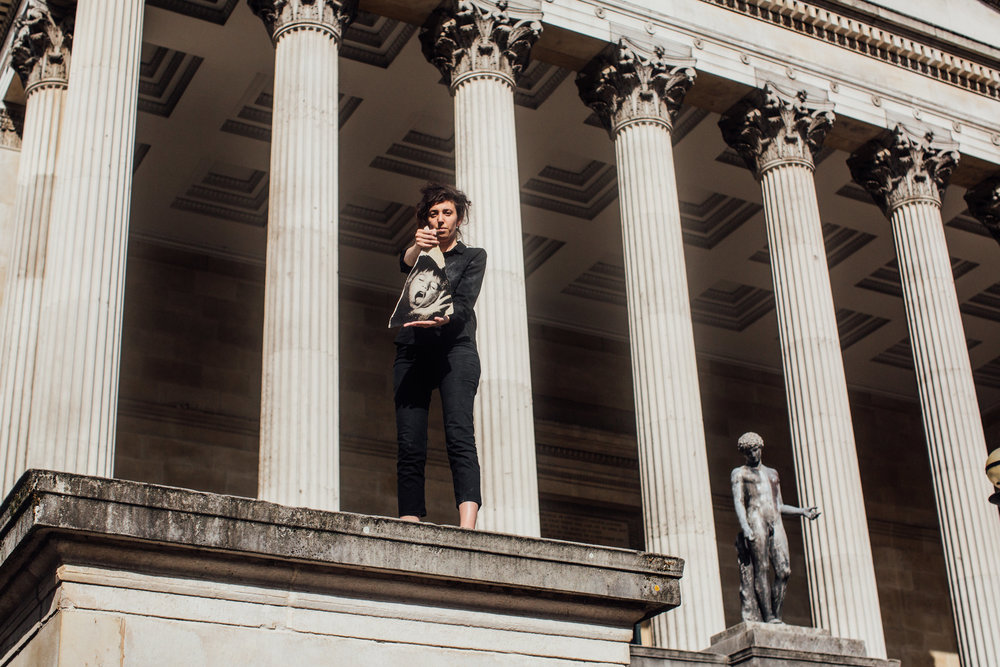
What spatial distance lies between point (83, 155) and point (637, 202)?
8.31 metres

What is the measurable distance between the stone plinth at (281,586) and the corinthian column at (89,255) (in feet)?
29.8

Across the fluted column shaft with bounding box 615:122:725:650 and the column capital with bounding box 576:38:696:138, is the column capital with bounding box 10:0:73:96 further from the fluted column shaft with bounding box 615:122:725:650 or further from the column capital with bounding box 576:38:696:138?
the fluted column shaft with bounding box 615:122:725:650

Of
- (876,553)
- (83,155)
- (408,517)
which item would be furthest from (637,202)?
(876,553)

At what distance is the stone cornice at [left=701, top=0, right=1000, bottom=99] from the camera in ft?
78.8

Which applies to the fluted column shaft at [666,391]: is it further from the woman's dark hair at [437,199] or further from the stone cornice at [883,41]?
the woman's dark hair at [437,199]

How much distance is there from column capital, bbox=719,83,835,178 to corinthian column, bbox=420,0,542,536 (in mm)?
4391

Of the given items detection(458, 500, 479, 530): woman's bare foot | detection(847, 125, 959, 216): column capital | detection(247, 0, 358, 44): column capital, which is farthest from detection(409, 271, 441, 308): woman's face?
detection(847, 125, 959, 216): column capital

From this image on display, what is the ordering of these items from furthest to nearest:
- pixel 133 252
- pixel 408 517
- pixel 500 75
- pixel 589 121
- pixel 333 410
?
1. pixel 133 252
2. pixel 589 121
3. pixel 500 75
4. pixel 333 410
5. pixel 408 517

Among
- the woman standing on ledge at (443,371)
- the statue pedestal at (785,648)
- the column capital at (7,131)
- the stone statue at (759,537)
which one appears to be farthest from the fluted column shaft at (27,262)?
the woman standing on ledge at (443,371)

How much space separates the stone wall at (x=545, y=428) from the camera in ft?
87.1

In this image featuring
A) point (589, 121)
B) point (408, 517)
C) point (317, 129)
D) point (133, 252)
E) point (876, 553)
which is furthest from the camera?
point (876, 553)

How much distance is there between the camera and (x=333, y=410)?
664 inches

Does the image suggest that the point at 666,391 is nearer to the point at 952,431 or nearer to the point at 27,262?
the point at 952,431

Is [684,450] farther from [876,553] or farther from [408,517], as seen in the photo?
[876,553]
